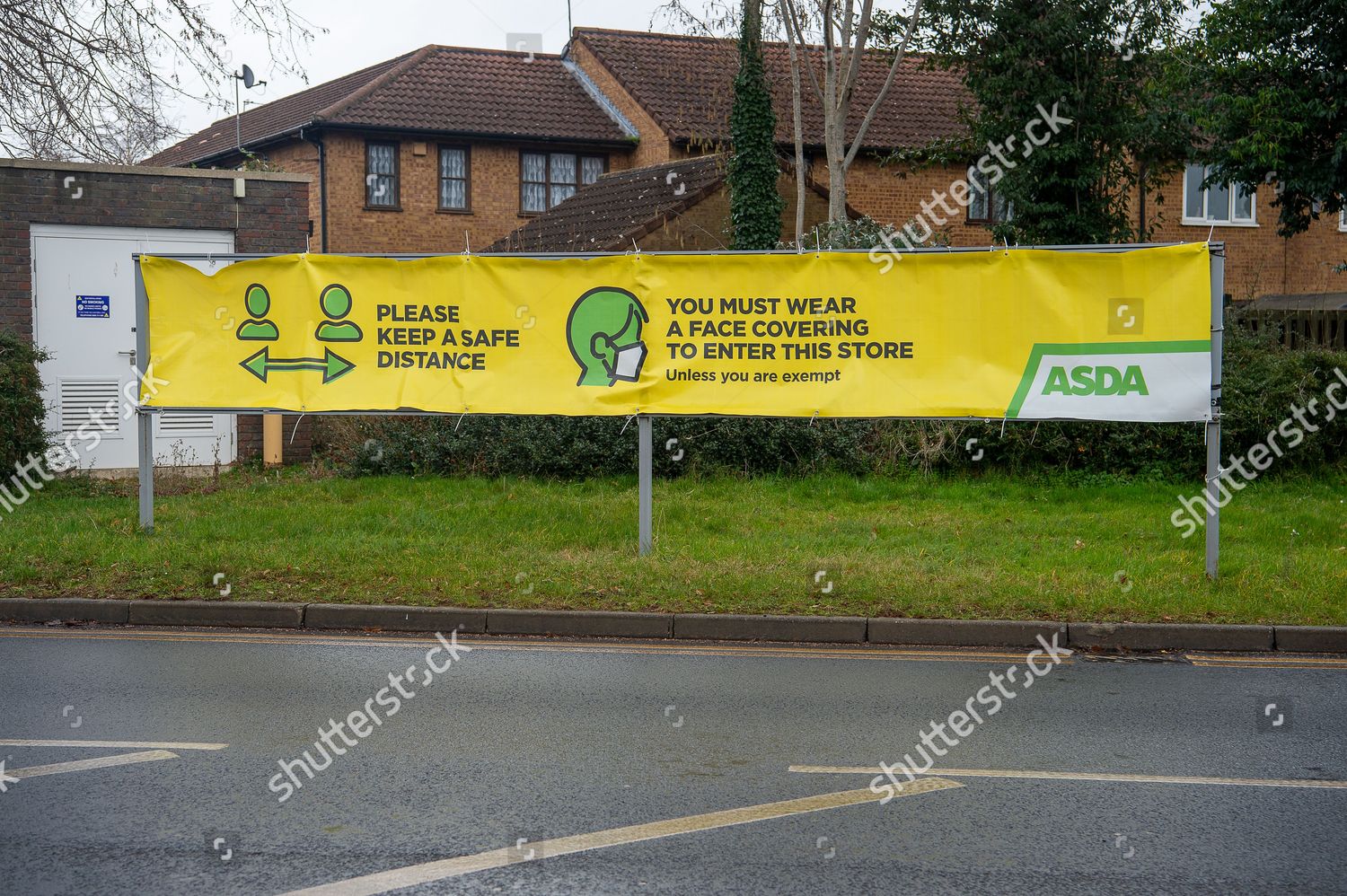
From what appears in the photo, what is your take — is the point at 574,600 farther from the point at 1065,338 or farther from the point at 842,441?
the point at 842,441

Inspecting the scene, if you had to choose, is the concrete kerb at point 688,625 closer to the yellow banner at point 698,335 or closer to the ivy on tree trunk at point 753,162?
the yellow banner at point 698,335

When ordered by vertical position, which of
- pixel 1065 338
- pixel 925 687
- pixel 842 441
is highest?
pixel 1065 338

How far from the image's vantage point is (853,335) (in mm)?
10898

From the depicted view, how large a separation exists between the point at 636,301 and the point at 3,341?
23.9ft

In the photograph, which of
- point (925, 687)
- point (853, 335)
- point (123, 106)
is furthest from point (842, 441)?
point (123, 106)

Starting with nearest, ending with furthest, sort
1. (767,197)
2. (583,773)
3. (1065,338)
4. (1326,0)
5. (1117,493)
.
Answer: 1. (583,773)
2. (1065,338)
3. (1117,493)
4. (1326,0)
5. (767,197)

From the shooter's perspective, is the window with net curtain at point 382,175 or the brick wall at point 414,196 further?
the window with net curtain at point 382,175

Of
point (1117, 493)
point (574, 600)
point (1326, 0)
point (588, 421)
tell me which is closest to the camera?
point (574, 600)

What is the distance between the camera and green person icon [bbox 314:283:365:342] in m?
11.4

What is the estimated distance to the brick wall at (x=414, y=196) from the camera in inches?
1324

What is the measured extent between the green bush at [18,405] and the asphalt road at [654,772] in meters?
5.83

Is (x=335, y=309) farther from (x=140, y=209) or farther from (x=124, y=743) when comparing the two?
(x=140, y=209)

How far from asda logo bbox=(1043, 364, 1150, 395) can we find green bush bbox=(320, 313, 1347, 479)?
13.3 feet

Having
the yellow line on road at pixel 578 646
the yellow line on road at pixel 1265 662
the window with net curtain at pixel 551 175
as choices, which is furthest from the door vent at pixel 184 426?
the window with net curtain at pixel 551 175
